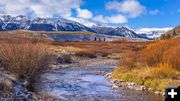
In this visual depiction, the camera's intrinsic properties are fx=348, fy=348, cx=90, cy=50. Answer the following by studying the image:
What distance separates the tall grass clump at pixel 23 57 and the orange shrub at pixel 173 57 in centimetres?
1056

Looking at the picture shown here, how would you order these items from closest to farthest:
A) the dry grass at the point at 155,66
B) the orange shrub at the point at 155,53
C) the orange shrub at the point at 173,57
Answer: the dry grass at the point at 155,66, the orange shrub at the point at 173,57, the orange shrub at the point at 155,53

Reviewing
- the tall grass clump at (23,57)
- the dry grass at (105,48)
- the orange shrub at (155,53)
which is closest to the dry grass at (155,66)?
the orange shrub at (155,53)

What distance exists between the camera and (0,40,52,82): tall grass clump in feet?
69.9

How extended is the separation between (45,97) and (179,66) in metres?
12.4

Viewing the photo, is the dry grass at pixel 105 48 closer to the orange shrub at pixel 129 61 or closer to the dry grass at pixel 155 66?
the orange shrub at pixel 129 61

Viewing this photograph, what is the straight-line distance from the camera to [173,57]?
2769 cm

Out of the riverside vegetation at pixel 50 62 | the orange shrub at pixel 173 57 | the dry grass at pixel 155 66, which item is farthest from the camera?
the orange shrub at pixel 173 57

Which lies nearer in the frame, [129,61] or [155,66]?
[155,66]

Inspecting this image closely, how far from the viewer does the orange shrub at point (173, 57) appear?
27.2 meters

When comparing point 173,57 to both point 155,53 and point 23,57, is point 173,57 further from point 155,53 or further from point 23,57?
point 23,57

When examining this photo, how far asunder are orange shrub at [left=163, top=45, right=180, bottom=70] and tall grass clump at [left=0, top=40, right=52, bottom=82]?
10.6 m

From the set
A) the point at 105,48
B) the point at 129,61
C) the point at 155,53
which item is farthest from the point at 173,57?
the point at 105,48

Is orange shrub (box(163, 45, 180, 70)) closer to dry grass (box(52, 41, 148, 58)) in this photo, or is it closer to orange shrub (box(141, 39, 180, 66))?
orange shrub (box(141, 39, 180, 66))

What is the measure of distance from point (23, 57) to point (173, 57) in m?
12.4
